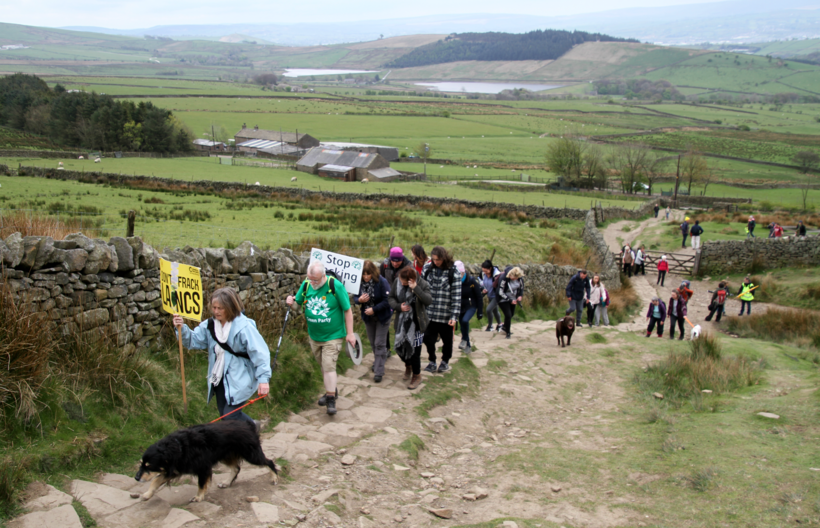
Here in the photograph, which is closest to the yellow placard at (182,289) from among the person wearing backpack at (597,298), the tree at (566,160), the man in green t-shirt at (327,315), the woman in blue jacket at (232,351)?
the woman in blue jacket at (232,351)

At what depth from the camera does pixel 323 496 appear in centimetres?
500

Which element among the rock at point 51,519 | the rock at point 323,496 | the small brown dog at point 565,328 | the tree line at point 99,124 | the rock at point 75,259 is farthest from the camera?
the tree line at point 99,124

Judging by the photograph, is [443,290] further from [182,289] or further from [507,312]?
[507,312]

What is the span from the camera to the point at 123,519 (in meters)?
4.25

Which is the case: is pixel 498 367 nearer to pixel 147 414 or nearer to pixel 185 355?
pixel 185 355

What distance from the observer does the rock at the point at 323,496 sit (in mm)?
4934

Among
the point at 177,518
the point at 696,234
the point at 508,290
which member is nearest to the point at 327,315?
the point at 177,518

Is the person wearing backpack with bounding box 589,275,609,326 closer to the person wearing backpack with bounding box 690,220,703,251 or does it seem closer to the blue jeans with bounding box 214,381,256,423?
the blue jeans with bounding box 214,381,256,423

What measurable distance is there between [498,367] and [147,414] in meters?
6.02

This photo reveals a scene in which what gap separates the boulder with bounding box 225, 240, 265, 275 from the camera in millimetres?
8180

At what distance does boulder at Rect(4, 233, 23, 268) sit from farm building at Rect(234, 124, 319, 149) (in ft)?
247

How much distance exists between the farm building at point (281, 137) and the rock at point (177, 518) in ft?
254

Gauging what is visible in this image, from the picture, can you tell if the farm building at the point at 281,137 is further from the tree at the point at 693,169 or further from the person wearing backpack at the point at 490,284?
the person wearing backpack at the point at 490,284

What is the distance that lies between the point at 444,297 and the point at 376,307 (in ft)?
3.48
